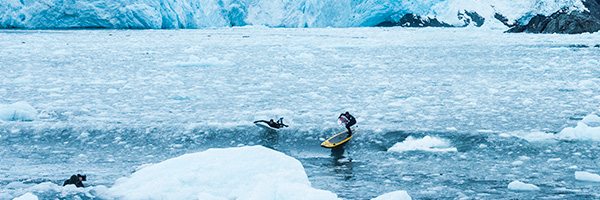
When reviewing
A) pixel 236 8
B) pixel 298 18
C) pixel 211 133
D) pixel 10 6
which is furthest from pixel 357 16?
pixel 211 133

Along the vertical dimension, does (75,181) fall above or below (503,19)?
above

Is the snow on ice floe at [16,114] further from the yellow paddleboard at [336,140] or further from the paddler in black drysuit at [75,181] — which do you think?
the yellow paddleboard at [336,140]

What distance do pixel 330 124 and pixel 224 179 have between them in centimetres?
202

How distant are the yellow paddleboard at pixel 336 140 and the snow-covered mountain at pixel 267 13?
26.3 metres

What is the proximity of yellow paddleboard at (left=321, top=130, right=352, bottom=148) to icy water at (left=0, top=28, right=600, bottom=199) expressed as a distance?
7 centimetres

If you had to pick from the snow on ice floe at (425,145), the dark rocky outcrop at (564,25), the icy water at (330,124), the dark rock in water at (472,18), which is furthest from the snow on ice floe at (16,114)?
the dark rock in water at (472,18)

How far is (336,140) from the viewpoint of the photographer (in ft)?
14.6

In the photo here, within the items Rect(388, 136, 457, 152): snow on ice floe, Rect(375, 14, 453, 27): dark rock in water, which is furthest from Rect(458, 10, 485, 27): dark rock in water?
Rect(388, 136, 457, 152): snow on ice floe

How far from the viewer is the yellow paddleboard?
4351 mm

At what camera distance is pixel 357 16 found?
37.1m

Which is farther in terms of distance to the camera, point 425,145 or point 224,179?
point 425,145

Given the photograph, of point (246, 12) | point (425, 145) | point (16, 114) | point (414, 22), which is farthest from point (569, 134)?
point (414, 22)

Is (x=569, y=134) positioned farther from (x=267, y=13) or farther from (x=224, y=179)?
(x=267, y=13)

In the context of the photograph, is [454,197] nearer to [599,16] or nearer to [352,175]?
[352,175]
